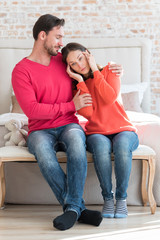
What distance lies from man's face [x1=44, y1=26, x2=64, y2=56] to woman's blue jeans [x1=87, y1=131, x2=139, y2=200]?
2.35 feet

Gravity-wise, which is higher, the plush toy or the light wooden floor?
the plush toy

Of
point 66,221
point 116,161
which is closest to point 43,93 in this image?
point 116,161

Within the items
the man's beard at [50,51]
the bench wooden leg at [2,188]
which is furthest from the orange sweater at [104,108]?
the bench wooden leg at [2,188]

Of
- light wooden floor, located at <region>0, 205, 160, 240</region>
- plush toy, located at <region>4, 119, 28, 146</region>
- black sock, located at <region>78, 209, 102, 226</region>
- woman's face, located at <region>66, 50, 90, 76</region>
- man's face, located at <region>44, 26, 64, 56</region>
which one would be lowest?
light wooden floor, located at <region>0, 205, 160, 240</region>

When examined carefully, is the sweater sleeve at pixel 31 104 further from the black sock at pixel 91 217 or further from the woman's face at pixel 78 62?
the black sock at pixel 91 217

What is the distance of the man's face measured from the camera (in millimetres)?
2893

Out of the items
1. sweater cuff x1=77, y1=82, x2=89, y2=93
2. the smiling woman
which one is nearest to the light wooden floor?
the smiling woman

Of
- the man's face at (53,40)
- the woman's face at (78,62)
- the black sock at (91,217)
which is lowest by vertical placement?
the black sock at (91,217)

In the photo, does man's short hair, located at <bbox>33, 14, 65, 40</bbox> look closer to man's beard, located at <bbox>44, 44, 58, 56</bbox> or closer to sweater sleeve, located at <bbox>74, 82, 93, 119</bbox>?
man's beard, located at <bbox>44, 44, 58, 56</bbox>

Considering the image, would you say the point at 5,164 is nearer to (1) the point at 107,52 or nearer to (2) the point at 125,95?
(2) the point at 125,95

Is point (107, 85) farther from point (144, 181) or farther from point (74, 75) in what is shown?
point (144, 181)

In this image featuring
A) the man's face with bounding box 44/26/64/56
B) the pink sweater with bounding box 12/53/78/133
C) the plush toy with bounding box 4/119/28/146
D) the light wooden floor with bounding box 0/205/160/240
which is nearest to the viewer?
the light wooden floor with bounding box 0/205/160/240

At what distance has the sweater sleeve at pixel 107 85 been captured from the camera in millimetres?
2789

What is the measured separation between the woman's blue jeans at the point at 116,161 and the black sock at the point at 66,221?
13.4 inches
